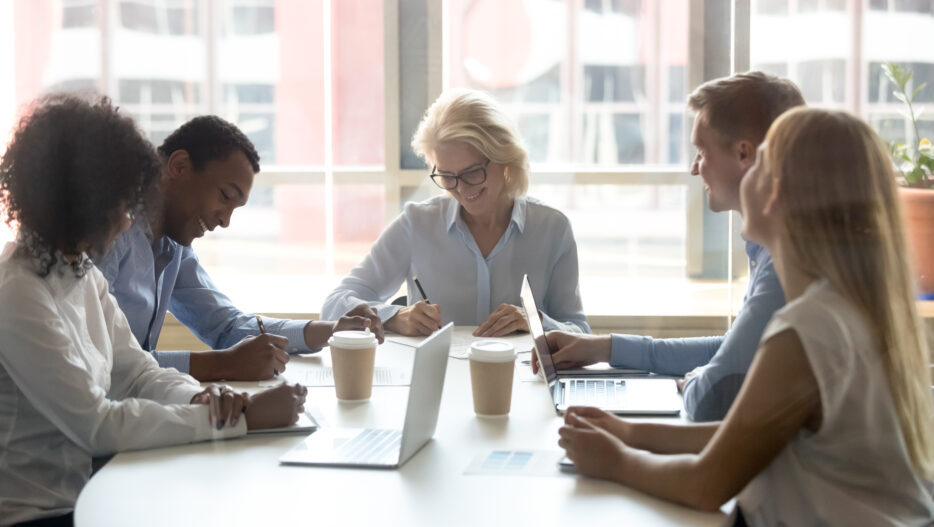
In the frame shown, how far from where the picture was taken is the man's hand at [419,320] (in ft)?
7.93

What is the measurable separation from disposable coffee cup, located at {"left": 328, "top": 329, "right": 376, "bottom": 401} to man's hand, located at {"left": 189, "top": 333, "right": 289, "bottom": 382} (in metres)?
0.25

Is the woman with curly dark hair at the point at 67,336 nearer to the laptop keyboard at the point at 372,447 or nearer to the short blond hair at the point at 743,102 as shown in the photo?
A: the laptop keyboard at the point at 372,447

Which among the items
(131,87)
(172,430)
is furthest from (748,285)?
(131,87)

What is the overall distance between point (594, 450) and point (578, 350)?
2.28ft

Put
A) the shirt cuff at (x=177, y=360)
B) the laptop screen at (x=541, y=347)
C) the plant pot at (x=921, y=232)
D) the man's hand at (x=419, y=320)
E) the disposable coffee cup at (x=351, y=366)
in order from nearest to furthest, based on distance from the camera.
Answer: the plant pot at (x=921, y=232) → the disposable coffee cup at (x=351, y=366) → the laptop screen at (x=541, y=347) → the shirt cuff at (x=177, y=360) → the man's hand at (x=419, y=320)

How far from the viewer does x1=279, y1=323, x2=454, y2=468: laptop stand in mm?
1381

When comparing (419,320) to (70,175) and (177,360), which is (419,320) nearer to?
(177,360)

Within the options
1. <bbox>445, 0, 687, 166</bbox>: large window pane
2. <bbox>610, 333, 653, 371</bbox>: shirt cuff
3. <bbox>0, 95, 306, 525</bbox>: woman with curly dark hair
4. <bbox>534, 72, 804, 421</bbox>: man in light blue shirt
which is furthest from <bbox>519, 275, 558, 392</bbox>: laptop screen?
<bbox>445, 0, 687, 166</bbox>: large window pane

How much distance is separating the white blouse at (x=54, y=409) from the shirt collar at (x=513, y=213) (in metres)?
1.33

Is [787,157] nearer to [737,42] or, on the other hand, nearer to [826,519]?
[826,519]

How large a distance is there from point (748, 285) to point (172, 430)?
0.93 metres

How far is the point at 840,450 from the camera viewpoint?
46.0 inches

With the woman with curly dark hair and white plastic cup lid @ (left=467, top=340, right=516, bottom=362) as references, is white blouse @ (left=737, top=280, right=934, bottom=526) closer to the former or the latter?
white plastic cup lid @ (left=467, top=340, right=516, bottom=362)

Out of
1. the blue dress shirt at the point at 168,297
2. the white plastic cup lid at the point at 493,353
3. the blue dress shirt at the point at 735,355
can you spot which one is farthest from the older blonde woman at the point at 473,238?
the white plastic cup lid at the point at 493,353
